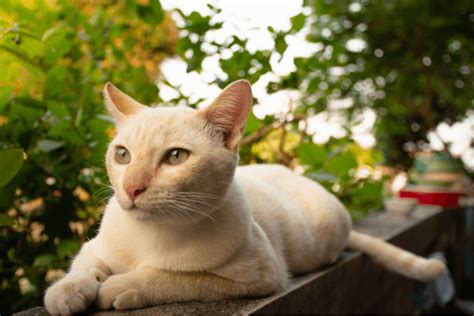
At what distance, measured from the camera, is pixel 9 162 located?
89 cm

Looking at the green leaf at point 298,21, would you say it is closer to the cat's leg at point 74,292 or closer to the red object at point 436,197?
the cat's leg at point 74,292

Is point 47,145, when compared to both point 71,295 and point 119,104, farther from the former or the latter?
point 71,295

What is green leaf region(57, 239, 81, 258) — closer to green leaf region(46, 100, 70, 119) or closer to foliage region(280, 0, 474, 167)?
green leaf region(46, 100, 70, 119)

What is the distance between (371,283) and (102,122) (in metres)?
1.42

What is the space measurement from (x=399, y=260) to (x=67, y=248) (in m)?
1.31

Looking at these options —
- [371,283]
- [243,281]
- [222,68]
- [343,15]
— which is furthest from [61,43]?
[343,15]

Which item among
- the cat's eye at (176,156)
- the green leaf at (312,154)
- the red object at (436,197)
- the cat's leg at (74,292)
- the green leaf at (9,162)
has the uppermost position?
the green leaf at (9,162)

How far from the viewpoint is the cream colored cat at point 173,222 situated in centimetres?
95

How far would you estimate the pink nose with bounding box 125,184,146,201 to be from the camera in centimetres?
93

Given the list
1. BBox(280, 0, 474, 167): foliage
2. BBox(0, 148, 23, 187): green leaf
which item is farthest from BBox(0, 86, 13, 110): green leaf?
BBox(280, 0, 474, 167): foliage

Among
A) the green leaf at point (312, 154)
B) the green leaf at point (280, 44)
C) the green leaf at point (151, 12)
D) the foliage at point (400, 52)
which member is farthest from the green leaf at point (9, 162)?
the foliage at point (400, 52)

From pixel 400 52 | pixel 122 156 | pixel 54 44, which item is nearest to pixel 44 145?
pixel 54 44

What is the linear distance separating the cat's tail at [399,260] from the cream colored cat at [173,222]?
2.63 feet

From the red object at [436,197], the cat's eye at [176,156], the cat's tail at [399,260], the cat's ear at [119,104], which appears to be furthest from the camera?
the red object at [436,197]
